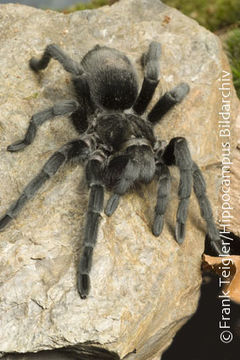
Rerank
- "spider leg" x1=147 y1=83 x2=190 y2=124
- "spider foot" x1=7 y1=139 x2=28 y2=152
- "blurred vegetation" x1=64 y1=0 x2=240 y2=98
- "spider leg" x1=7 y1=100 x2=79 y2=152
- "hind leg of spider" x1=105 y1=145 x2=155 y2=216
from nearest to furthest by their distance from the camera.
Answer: "hind leg of spider" x1=105 y1=145 x2=155 y2=216 < "spider leg" x1=7 y1=100 x2=79 y2=152 < "spider foot" x1=7 y1=139 x2=28 y2=152 < "spider leg" x1=147 y1=83 x2=190 y2=124 < "blurred vegetation" x1=64 y1=0 x2=240 y2=98

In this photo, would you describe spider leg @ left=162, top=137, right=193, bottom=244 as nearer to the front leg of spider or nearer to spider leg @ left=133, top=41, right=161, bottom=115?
the front leg of spider

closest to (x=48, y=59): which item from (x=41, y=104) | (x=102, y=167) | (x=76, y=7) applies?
(x=41, y=104)

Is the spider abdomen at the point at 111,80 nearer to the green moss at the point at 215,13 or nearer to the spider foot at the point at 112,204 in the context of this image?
the spider foot at the point at 112,204

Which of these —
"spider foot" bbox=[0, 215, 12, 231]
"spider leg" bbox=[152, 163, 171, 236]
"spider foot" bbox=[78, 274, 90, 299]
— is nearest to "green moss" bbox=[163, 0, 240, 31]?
"spider leg" bbox=[152, 163, 171, 236]

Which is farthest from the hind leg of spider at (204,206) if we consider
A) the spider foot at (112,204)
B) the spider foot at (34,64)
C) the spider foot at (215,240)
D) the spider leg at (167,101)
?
the spider foot at (34,64)

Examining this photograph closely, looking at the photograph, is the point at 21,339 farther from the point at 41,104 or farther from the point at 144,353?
the point at 41,104
